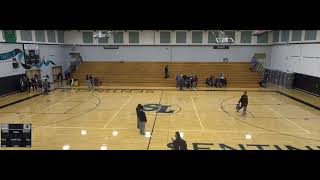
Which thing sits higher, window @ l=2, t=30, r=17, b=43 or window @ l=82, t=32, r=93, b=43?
window @ l=82, t=32, r=93, b=43

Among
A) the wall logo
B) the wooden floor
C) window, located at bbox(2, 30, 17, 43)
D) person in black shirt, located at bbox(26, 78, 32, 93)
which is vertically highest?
window, located at bbox(2, 30, 17, 43)

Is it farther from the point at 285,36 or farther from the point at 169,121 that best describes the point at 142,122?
the point at 285,36

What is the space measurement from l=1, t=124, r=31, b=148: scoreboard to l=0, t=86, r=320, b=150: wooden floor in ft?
9.12

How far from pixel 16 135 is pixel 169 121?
7.85m

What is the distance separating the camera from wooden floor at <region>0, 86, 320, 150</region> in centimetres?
1017

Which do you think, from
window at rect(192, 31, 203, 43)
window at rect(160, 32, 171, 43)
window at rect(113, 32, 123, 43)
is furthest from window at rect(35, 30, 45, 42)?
window at rect(192, 31, 203, 43)

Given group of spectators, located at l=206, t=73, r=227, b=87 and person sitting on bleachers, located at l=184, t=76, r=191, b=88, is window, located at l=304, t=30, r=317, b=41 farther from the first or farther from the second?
person sitting on bleachers, located at l=184, t=76, r=191, b=88

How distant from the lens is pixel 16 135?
22.3 ft

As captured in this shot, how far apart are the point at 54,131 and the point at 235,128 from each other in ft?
26.7

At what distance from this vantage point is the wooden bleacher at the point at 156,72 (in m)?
27.8

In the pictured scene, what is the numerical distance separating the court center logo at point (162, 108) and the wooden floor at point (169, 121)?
0.07 meters

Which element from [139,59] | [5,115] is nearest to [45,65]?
[139,59]
